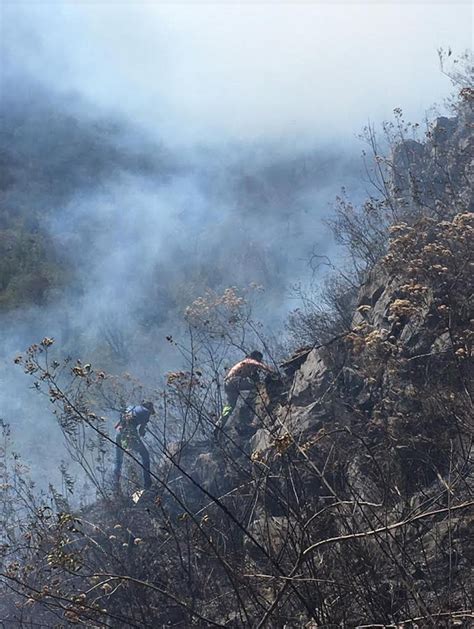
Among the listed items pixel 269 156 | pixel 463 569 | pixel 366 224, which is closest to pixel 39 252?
pixel 269 156

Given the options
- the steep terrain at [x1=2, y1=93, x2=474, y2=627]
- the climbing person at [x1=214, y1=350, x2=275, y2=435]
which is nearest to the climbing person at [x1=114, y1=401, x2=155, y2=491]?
the steep terrain at [x1=2, y1=93, x2=474, y2=627]

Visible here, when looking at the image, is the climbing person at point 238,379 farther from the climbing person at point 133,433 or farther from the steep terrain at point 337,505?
the climbing person at point 133,433

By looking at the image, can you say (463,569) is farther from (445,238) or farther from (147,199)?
(147,199)

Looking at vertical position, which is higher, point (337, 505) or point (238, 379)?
point (238, 379)

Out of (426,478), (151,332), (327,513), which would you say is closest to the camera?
(327,513)

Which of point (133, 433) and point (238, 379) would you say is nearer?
point (133, 433)

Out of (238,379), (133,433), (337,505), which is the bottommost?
(337,505)

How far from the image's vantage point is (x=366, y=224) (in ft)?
32.8

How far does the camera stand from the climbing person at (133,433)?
7.62 metres

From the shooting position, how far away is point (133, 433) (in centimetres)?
782

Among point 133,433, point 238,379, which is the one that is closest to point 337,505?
point 133,433

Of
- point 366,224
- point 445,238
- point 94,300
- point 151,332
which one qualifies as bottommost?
point 445,238

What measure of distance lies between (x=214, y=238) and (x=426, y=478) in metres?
15.2

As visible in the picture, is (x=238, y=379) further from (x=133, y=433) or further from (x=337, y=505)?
(x=337, y=505)
